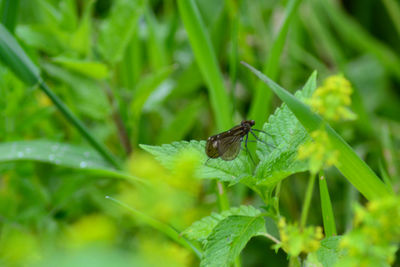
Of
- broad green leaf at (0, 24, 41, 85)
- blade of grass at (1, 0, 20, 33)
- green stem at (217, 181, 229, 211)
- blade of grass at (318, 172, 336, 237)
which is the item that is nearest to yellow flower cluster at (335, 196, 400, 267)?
blade of grass at (318, 172, 336, 237)

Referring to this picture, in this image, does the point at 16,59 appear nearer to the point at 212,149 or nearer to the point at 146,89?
the point at 146,89

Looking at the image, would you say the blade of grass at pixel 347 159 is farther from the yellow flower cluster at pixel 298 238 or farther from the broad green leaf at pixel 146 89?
the broad green leaf at pixel 146 89

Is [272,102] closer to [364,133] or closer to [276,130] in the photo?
[364,133]

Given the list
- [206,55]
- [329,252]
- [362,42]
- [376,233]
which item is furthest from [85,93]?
[362,42]

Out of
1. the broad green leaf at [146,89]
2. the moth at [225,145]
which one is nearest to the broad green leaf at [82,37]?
the broad green leaf at [146,89]

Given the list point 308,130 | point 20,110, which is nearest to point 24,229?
point 20,110
